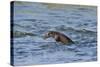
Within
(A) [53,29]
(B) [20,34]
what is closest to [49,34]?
(A) [53,29]

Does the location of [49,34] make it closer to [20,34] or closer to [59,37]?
[59,37]

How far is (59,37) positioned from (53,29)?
12 cm

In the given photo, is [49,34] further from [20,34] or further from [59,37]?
[20,34]

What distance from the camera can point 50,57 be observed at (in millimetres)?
2234

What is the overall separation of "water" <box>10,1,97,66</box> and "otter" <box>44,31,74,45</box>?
36 mm

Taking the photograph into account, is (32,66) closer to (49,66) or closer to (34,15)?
(49,66)

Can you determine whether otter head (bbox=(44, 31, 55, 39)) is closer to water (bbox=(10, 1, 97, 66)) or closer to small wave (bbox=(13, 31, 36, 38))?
water (bbox=(10, 1, 97, 66))

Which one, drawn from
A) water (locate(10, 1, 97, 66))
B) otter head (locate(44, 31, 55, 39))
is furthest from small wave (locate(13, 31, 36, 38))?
otter head (locate(44, 31, 55, 39))

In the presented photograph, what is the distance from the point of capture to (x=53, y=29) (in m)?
2.25

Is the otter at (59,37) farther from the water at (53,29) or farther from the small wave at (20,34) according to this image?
the small wave at (20,34)

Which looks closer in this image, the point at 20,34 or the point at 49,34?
the point at 20,34

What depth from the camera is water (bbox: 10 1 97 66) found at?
83.7 inches

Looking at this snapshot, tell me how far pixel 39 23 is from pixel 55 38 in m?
0.25
